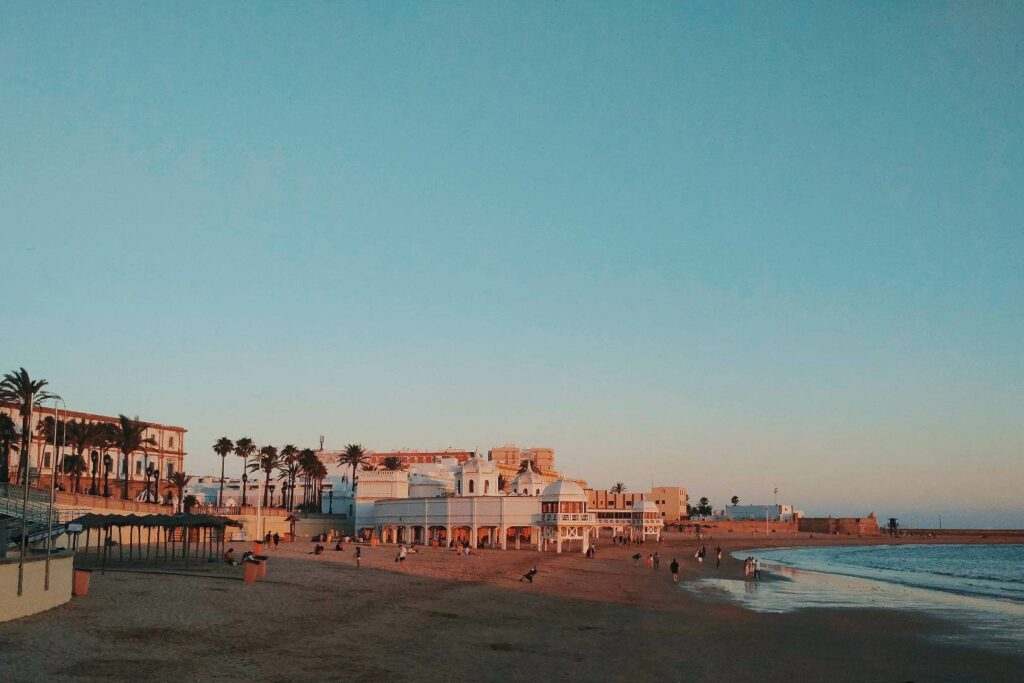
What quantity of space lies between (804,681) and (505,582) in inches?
1062

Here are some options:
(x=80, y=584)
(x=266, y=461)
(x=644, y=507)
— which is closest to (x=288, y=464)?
(x=266, y=461)

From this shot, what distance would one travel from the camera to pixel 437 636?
92.7ft

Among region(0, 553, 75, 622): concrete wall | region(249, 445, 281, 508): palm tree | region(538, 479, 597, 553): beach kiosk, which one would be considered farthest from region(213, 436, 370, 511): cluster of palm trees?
region(0, 553, 75, 622): concrete wall

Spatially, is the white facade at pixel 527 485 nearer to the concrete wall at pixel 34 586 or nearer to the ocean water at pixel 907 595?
the ocean water at pixel 907 595

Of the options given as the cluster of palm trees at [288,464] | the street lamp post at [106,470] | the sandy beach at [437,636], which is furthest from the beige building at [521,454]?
the sandy beach at [437,636]

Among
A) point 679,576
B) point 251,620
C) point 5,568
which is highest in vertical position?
point 5,568

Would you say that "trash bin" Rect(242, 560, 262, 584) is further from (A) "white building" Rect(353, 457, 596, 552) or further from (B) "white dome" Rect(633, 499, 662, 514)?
(B) "white dome" Rect(633, 499, 662, 514)

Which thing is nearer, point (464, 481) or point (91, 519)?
point (91, 519)

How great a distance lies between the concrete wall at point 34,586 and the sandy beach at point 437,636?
0.45 metres

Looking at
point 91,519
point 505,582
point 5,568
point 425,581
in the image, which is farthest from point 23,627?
point 505,582

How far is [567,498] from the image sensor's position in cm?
8425

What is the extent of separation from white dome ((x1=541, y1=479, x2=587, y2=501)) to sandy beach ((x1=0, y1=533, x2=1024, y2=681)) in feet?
118

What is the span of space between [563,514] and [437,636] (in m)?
55.8

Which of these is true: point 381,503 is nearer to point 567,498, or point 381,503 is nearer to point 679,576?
point 567,498
